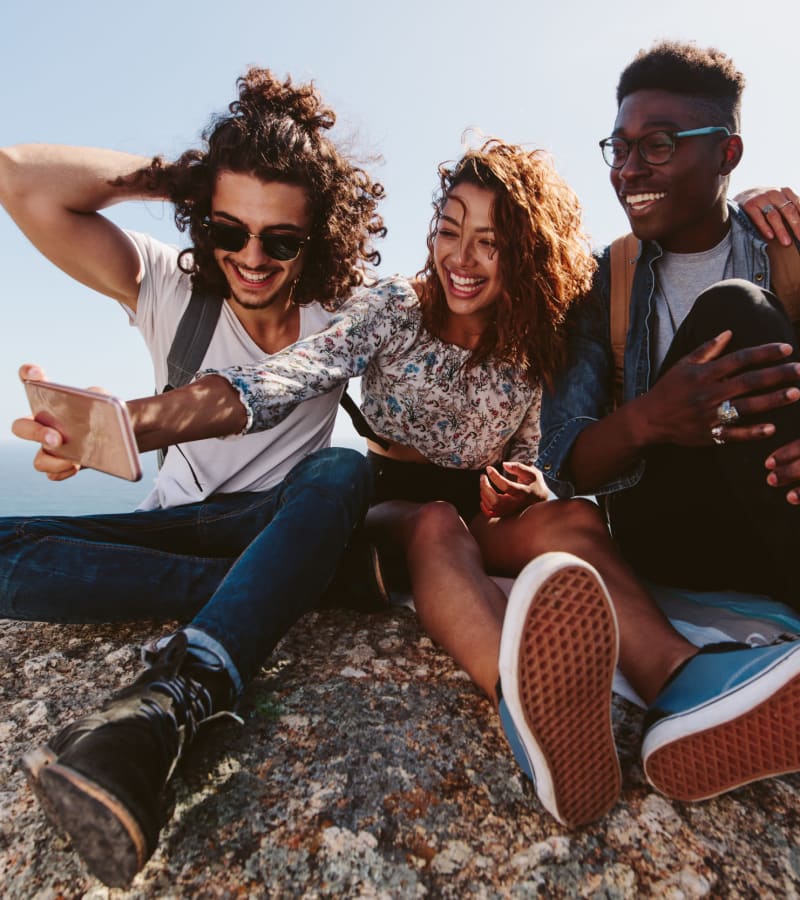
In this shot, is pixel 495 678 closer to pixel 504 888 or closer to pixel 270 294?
pixel 504 888

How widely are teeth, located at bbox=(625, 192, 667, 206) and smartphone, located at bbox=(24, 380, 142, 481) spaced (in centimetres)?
222

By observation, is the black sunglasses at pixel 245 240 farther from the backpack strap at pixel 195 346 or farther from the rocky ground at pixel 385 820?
the rocky ground at pixel 385 820

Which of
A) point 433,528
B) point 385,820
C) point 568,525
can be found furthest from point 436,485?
Answer: point 385,820

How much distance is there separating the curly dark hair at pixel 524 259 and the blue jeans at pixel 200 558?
86cm

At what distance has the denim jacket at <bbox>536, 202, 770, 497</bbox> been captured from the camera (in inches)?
94.4

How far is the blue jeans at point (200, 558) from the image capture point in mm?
1712

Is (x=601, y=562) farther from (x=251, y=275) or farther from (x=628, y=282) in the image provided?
(x=251, y=275)

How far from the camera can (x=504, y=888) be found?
1.18 meters

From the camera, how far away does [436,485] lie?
111 inches

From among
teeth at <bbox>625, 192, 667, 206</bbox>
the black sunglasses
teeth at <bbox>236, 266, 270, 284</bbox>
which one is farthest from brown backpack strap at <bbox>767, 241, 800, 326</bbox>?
teeth at <bbox>236, 266, 270, 284</bbox>

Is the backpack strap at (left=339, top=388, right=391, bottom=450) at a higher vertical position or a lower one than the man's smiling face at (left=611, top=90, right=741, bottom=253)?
lower

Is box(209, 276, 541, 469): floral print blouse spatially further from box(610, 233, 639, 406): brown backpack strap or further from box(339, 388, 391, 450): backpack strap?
box(610, 233, 639, 406): brown backpack strap

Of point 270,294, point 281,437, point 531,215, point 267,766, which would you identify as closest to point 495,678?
point 267,766

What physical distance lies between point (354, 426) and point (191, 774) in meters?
1.75
